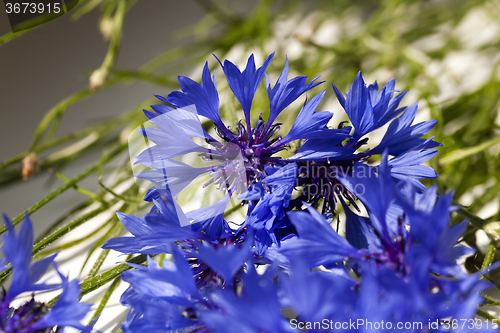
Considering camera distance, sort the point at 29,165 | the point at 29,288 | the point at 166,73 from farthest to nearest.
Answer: the point at 166,73, the point at 29,165, the point at 29,288

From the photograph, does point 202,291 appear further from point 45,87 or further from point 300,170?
point 45,87

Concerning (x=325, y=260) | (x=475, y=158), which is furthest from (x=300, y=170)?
(x=475, y=158)

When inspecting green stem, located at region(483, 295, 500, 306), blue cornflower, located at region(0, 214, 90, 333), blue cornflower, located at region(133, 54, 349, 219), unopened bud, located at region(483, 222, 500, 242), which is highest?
blue cornflower, located at region(133, 54, 349, 219)

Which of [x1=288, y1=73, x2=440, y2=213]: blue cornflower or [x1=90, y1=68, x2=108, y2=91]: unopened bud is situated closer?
[x1=288, y1=73, x2=440, y2=213]: blue cornflower

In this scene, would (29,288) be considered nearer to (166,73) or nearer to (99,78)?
(99,78)

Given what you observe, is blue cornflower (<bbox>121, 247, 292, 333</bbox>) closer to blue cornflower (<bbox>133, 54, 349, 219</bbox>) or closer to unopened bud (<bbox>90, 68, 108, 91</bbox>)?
blue cornflower (<bbox>133, 54, 349, 219</bbox>)

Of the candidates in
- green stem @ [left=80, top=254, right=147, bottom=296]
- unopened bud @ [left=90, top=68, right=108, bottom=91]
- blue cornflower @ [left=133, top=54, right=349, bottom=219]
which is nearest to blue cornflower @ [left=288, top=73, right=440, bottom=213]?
blue cornflower @ [left=133, top=54, right=349, bottom=219]

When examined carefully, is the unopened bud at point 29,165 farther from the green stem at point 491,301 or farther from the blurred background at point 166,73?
the green stem at point 491,301

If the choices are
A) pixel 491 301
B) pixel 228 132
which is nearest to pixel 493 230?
pixel 491 301
